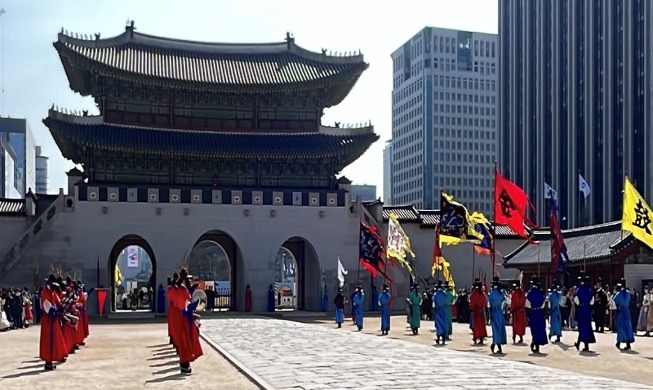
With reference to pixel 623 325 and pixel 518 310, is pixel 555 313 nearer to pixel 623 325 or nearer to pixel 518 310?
pixel 518 310

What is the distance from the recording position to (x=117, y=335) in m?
22.2

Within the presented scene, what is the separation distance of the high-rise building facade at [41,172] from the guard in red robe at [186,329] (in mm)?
123442

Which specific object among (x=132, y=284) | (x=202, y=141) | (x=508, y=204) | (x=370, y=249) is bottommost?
(x=132, y=284)

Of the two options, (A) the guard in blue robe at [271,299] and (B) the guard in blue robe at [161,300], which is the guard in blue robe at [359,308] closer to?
(A) the guard in blue robe at [271,299]

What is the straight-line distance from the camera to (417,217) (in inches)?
1474

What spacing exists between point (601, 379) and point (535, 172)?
6272 cm

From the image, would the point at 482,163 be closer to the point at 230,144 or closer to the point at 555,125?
the point at 555,125

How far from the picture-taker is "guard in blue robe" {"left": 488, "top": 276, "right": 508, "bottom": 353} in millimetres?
16406

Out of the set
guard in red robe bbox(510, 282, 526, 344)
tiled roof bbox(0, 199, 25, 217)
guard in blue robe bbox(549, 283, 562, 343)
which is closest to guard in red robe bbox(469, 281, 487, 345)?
guard in red robe bbox(510, 282, 526, 344)

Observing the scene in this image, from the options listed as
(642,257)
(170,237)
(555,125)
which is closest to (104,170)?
(170,237)

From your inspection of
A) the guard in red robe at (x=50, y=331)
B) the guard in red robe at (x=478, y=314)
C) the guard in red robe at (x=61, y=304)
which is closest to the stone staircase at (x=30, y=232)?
the guard in red robe at (x=61, y=304)

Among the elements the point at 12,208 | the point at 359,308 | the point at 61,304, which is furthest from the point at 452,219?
the point at 12,208

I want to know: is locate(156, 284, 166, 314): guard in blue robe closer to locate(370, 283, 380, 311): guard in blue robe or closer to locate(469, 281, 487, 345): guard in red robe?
locate(370, 283, 380, 311): guard in blue robe

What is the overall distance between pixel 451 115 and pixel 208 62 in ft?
231
